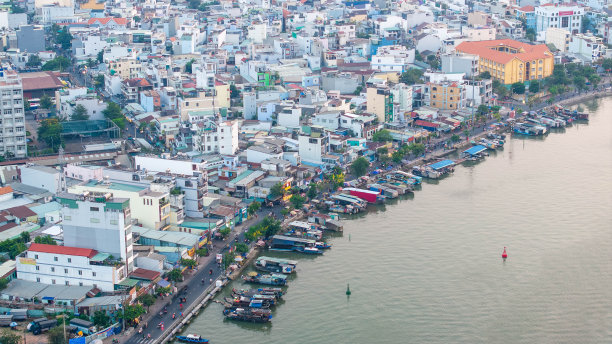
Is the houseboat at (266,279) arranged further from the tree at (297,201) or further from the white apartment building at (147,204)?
the tree at (297,201)

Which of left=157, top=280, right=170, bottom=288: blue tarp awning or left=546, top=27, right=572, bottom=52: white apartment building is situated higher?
left=546, top=27, right=572, bottom=52: white apartment building

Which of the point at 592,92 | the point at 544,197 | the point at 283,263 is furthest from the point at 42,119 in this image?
the point at 592,92

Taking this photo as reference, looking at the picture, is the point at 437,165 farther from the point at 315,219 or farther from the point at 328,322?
the point at 328,322

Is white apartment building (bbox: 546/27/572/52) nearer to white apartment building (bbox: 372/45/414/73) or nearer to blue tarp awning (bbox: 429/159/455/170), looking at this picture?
white apartment building (bbox: 372/45/414/73)

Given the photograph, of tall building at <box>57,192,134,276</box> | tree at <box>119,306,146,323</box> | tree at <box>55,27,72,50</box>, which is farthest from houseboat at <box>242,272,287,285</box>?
tree at <box>55,27,72,50</box>

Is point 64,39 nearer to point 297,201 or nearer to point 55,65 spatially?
point 55,65

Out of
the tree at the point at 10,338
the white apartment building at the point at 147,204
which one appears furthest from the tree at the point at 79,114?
the tree at the point at 10,338
